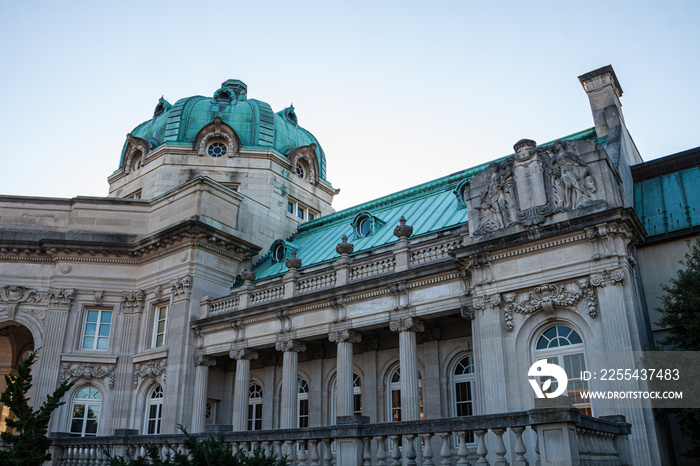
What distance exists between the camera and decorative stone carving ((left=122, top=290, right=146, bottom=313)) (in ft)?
96.0

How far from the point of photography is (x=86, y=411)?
2781cm

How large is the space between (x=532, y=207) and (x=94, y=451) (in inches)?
603

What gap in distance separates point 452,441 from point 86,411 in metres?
21.2

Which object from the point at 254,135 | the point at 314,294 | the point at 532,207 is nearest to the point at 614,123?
the point at 532,207

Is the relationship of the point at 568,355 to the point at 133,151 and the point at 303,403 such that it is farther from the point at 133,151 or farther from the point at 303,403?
the point at 133,151

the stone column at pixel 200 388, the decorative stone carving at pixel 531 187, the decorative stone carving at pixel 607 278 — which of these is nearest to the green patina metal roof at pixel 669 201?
the decorative stone carving at pixel 531 187

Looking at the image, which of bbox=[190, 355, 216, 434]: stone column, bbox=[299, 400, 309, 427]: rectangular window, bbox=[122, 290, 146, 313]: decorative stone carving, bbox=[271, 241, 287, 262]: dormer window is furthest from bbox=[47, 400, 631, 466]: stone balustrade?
bbox=[271, 241, 287, 262]: dormer window

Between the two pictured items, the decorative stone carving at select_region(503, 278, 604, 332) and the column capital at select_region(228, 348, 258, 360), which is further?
the column capital at select_region(228, 348, 258, 360)

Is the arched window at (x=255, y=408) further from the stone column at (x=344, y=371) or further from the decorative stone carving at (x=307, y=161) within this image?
the decorative stone carving at (x=307, y=161)

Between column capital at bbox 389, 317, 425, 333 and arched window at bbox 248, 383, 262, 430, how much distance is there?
9774 millimetres

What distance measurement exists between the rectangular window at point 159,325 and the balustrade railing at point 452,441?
476 inches

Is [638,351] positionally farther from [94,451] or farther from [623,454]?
[94,451]

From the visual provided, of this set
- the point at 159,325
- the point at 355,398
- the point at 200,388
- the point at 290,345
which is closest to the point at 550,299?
the point at 355,398

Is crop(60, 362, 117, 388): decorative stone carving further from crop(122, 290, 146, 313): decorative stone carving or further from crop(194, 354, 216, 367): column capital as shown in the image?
crop(194, 354, 216, 367): column capital
